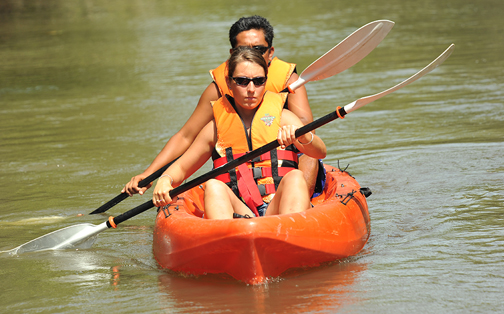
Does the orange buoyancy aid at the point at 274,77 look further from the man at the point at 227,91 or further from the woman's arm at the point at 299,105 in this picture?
the woman's arm at the point at 299,105

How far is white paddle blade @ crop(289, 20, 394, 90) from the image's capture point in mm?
4125

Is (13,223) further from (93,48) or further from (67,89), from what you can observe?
(93,48)

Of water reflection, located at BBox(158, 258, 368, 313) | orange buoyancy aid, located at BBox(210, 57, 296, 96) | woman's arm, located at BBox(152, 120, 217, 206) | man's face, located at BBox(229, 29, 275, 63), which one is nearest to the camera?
water reflection, located at BBox(158, 258, 368, 313)

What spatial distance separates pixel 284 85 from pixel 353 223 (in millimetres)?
1303

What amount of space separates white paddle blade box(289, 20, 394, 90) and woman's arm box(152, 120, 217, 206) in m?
0.66

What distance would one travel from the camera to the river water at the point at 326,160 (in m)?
3.13

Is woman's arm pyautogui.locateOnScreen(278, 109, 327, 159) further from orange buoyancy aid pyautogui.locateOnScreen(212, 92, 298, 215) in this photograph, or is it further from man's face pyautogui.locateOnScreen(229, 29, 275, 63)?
man's face pyautogui.locateOnScreen(229, 29, 275, 63)

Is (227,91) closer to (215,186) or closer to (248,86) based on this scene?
(248,86)

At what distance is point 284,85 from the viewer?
443 centimetres

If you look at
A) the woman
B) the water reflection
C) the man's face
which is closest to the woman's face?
the woman

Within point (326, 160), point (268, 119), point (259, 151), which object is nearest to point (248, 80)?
point (268, 119)

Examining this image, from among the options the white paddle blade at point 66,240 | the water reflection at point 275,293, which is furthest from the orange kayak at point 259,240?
the white paddle blade at point 66,240

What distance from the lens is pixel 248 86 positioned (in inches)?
139

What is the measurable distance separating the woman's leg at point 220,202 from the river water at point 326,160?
1.13 feet
